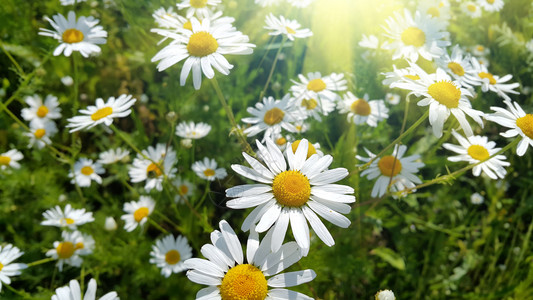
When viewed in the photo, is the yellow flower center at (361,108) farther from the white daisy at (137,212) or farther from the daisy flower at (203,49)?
the white daisy at (137,212)

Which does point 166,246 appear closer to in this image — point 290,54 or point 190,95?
point 190,95

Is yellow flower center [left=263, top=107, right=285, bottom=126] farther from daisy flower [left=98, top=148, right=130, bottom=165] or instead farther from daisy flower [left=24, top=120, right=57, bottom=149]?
daisy flower [left=24, top=120, right=57, bottom=149]

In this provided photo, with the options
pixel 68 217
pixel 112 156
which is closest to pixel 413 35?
pixel 112 156

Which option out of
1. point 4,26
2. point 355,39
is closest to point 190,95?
point 355,39

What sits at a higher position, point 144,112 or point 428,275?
point 144,112

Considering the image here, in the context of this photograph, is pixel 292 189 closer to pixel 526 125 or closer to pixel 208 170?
pixel 526 125

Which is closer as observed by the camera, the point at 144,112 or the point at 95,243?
the point at 95,243

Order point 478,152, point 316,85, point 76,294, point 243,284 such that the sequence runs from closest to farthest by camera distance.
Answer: point 243,284 → point 76,294 → point 478,152 → point 316,85

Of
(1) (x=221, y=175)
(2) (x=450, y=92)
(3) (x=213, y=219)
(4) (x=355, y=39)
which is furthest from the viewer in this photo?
(4) (x=355, y=39)

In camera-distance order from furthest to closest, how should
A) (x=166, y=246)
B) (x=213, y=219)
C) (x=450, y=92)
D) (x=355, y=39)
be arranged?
(x=355, y=39) < (x=213, y=219) < (x=166, y=246) < (x=450, y=92)
